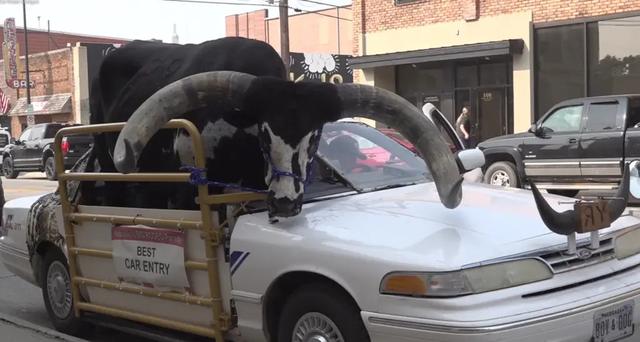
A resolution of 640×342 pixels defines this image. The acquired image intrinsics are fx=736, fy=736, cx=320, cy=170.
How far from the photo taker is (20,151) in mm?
26094

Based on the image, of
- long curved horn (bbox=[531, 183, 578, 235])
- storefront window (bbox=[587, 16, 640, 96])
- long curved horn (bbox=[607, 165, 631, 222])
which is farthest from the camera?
storefront window (bbox=[587, 16, 640, 96])

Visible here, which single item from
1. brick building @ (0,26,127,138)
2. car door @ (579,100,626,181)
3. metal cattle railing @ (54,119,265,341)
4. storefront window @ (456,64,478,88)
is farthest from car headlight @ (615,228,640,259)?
Result: brick building @ (0,26,127,138)

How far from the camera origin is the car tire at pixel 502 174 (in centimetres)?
1447

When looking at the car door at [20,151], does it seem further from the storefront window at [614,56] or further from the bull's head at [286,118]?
the bull's head at [286,118]

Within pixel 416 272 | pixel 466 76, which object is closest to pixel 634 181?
pixel 416 272

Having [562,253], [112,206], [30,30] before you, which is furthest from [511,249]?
[30,30]

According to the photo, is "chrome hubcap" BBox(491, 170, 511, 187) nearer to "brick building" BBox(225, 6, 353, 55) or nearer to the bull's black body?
the bull's black body

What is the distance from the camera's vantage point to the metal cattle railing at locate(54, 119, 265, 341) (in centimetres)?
441

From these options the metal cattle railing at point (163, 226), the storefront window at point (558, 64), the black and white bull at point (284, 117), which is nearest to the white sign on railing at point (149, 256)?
the metal cattle railing at point (163, 226)

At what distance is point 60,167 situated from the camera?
18.7ft

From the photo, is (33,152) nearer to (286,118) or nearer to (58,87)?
(58,87)

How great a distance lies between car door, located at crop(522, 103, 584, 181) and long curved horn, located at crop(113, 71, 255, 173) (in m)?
9.97

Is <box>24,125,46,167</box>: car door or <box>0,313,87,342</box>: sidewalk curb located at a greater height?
<box>24,125,46,167</box>: car door

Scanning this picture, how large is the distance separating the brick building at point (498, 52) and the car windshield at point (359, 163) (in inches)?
590
